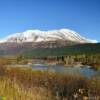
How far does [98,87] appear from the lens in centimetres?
1695

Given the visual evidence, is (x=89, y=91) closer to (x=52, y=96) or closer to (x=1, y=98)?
(x=52, y=96)

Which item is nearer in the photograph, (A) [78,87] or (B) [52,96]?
(B) [52,96]

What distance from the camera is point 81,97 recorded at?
15789mm

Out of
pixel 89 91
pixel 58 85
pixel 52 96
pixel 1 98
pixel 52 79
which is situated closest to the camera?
pixel 1 98

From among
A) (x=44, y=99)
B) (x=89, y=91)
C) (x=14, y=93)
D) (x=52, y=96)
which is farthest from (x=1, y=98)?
(x=89, y=91)

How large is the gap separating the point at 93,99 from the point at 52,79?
17.2ft

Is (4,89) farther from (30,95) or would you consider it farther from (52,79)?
(52,79)

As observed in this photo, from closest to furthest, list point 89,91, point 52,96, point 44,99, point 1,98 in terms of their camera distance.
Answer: point 1,98, point 44,99, point 52,96, point 89,91

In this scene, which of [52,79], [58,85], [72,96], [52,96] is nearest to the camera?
[52,96]

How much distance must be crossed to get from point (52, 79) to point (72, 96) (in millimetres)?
4353

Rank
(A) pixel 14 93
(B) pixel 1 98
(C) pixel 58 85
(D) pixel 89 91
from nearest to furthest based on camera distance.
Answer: (B) pixel 1 98 < (A) pixel 14 93 < (D) pixel 89 91 < (C) pixel 58 85

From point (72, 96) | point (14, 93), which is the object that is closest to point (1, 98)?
point (14, 93)

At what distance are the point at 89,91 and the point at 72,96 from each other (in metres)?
1.53

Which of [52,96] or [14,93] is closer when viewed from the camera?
[14,93]
